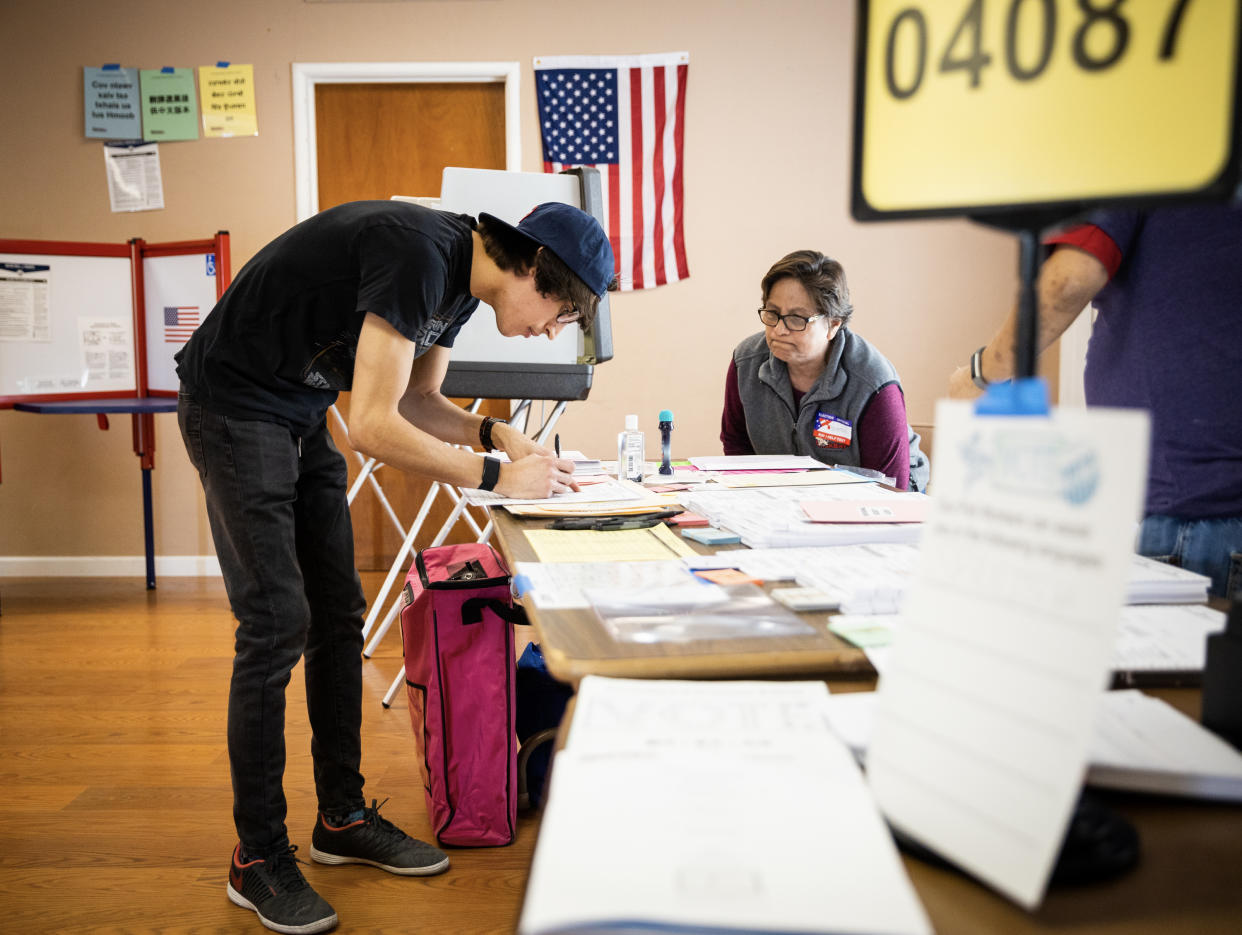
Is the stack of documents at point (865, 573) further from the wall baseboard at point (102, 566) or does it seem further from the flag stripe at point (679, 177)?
the wall baseboard at point (102, 566)

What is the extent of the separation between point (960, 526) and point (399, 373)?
1.05m

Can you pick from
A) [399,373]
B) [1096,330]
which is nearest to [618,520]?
[399,373]

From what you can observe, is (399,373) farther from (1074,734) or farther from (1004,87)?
(1074,734)

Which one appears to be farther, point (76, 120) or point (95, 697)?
point (76, 120)

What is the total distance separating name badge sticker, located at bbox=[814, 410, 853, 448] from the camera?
2.27 meters

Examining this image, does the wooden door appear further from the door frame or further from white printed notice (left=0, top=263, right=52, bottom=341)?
white printed notice (left=0, top=263, right=52, bottom=341)

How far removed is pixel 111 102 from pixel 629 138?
215 centimetres

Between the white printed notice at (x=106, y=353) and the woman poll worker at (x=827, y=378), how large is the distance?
2.78 m

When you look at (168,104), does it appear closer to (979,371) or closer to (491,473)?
(491,473)

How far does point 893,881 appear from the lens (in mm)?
425

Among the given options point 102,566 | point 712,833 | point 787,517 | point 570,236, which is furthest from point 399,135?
point 712,833

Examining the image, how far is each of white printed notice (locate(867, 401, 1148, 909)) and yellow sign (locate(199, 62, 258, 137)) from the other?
405 centimetres

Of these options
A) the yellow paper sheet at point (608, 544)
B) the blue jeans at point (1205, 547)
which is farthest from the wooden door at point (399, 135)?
the blue jeans at point (1205, 547)

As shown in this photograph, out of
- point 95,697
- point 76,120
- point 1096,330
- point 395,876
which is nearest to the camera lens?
point 1096,330
